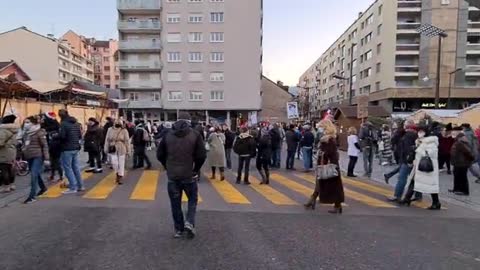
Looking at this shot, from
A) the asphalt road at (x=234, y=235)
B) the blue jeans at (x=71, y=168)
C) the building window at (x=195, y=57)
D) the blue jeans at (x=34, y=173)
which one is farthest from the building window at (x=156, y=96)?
the blue jeans at (x=34, y=173)

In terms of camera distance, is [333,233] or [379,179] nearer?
[333,233]

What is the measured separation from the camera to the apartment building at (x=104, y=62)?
Answer: 125 meters

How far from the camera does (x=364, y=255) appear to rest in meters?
5.45

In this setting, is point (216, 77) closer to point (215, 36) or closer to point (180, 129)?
point (215, 36)

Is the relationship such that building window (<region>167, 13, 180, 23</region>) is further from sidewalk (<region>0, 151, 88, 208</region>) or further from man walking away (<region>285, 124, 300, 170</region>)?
sidewalk (<region>0, 151, 88, 208</region>)

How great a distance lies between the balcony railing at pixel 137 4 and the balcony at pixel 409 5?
1279 inches

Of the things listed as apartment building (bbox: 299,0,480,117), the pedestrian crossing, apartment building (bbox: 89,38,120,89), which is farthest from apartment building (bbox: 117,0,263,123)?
apartment building (bbox: 89,38,120,89)

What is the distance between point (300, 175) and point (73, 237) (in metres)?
9.75

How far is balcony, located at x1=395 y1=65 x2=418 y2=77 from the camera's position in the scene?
5600 cm

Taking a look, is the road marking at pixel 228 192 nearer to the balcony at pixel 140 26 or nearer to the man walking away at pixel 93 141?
the man walking away at pixel 93 141

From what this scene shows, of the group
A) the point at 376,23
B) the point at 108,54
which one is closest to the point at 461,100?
the point at 376,23

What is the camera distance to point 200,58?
6056cm

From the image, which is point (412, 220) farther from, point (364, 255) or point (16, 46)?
point (16, 46)

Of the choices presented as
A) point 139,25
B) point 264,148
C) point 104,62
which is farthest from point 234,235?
point 104,62
